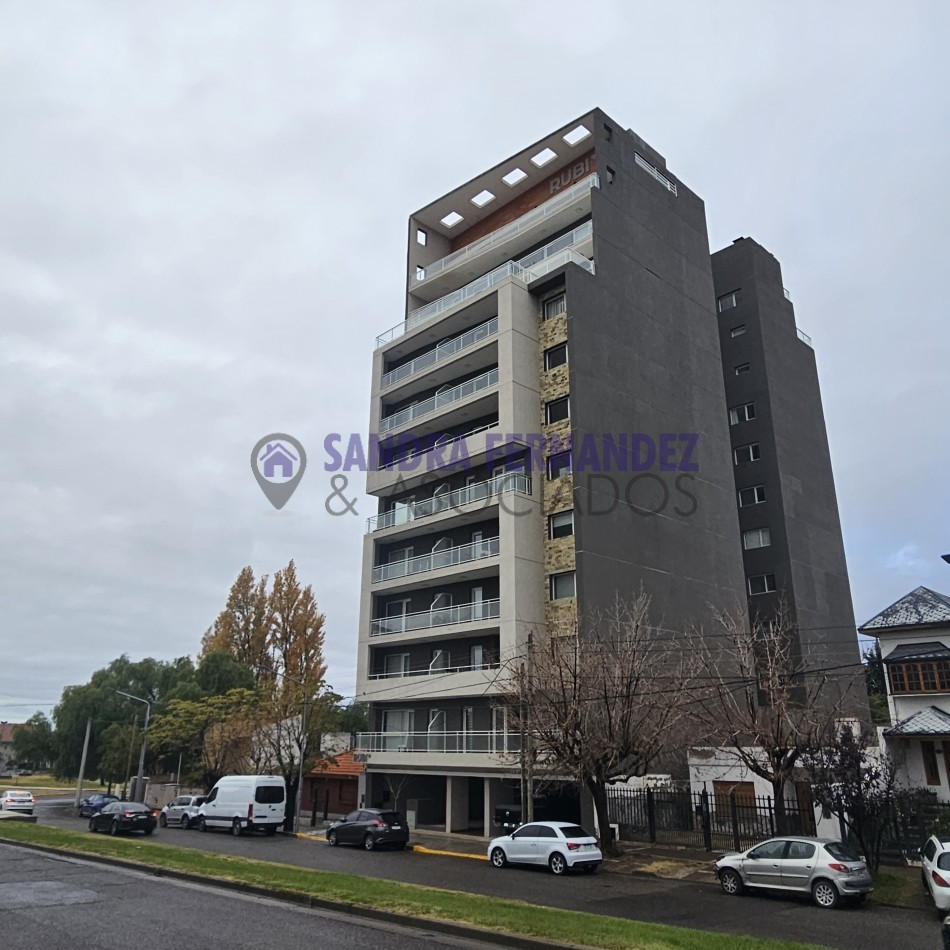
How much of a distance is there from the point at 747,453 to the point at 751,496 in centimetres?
275

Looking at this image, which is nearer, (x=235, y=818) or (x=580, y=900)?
(x=580, y=900)

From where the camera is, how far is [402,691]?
36.8m

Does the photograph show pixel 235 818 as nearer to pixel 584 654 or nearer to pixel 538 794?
pixel 538 794

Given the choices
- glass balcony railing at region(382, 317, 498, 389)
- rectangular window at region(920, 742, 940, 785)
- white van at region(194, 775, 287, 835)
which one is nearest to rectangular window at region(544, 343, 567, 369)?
glass balcony railing at region(382, 317, 498, 389)

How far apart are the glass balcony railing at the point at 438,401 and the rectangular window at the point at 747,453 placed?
1836 centimetres

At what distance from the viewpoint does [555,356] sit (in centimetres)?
3744

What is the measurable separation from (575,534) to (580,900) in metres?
17.2

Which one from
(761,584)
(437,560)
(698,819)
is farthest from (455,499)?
(761,584)

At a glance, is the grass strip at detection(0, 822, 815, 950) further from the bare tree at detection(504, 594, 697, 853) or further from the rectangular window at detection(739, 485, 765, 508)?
the rectangular window at detection(739, 485, 765, 508)

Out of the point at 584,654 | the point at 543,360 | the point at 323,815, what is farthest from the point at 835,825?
the point at 323,815

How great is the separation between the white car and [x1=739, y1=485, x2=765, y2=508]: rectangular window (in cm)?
3187

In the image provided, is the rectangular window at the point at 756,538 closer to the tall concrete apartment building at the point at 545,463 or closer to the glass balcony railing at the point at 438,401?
the tall concrete apartment building at the point at 545,463

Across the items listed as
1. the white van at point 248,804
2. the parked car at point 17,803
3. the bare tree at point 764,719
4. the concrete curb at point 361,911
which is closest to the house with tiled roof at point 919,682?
the bare tree at point 764,719

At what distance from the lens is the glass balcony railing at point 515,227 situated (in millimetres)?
40000
